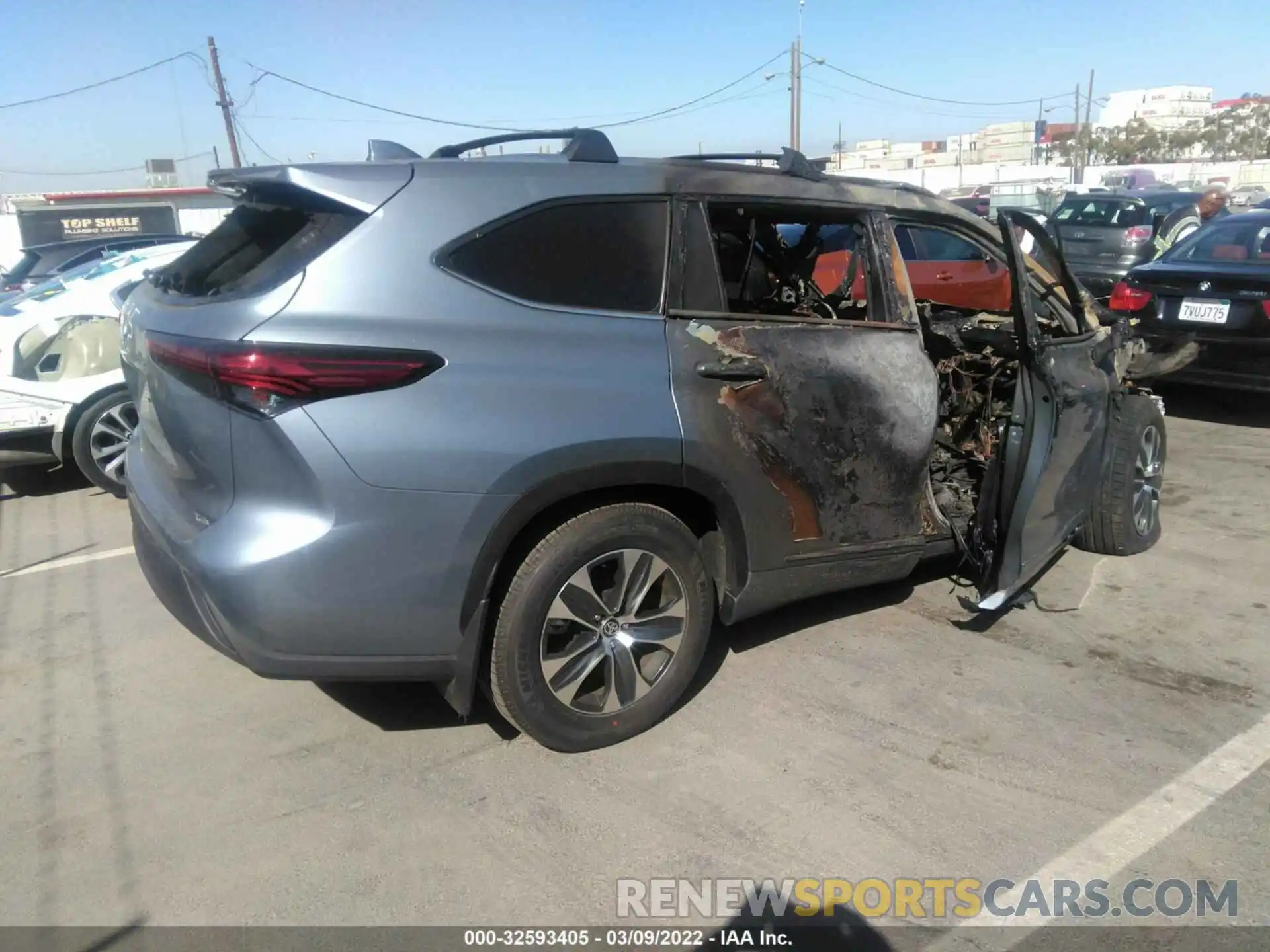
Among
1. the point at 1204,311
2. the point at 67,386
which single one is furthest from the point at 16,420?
the point at 1204,311

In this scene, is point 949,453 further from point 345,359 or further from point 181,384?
point 181,384

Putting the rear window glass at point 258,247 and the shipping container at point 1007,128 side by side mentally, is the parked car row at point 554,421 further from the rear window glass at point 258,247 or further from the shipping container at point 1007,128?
the shipping container at point 1007,128

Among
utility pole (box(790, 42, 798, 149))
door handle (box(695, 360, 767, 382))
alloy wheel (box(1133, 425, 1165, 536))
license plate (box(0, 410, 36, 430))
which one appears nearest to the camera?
door handle (box(695, 360, 767, 382))

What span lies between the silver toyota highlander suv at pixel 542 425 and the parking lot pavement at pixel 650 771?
0.32 m

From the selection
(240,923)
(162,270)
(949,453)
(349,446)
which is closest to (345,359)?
(349,446)

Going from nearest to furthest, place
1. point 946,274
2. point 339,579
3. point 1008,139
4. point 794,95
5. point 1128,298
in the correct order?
1. point 339,579
2. point 946,274
3. point 1128,298
4. point 794,95
5. point 1008,139

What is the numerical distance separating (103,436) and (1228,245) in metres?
8.21

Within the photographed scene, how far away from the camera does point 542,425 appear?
9.30 feet

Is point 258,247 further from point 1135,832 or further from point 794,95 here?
point 794,95

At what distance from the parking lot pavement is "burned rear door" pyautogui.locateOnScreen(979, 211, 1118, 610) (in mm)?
395

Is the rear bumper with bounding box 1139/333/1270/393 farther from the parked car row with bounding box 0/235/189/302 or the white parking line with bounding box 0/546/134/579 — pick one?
the parked car row with bounding box 0/235/189/302

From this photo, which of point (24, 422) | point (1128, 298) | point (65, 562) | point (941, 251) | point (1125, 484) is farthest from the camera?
point (1128, 298)

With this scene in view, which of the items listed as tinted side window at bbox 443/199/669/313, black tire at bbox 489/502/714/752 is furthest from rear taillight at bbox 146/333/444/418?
black tire at bbox 489/502/714/752

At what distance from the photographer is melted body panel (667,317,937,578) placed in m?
3.19
